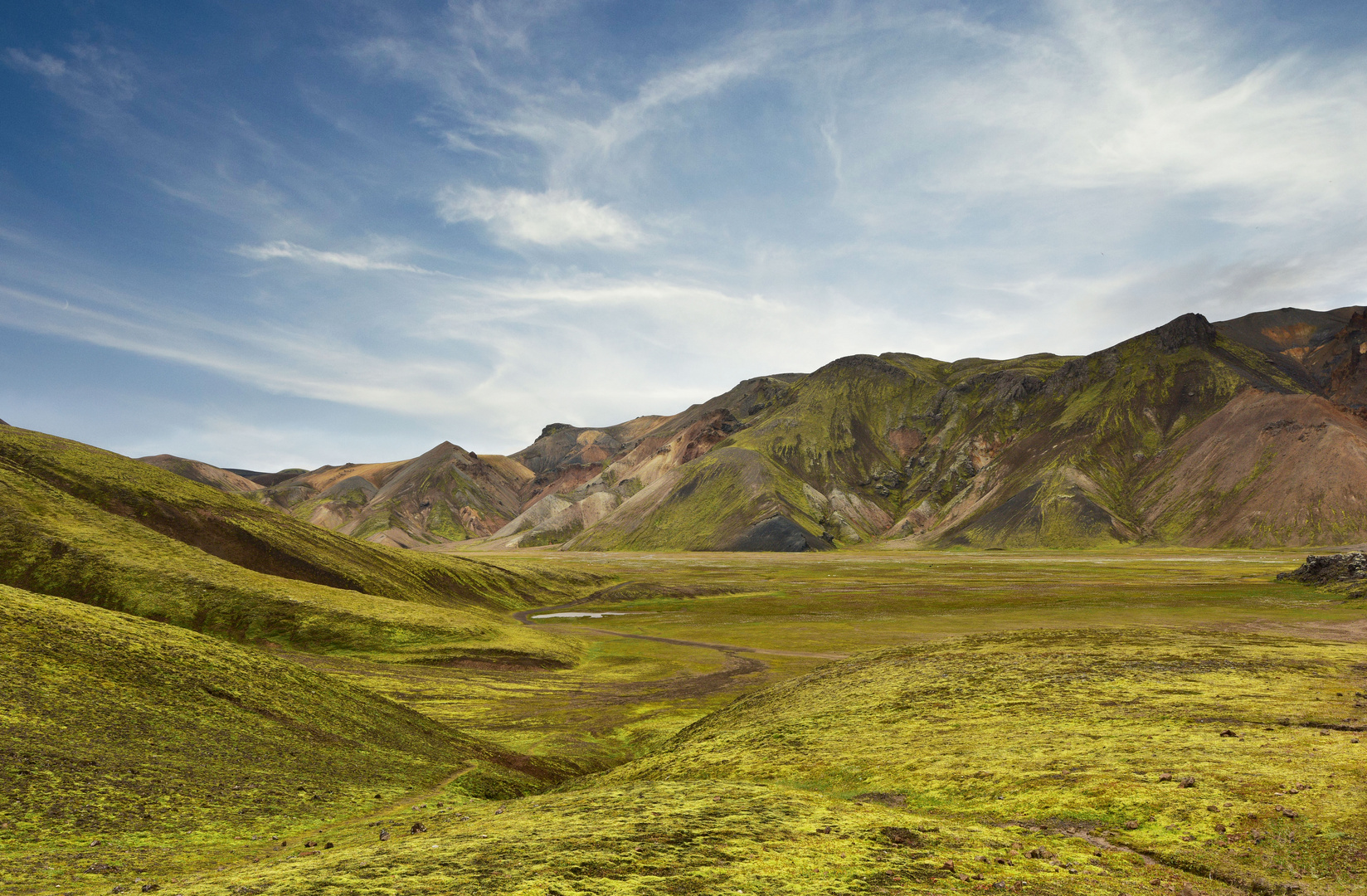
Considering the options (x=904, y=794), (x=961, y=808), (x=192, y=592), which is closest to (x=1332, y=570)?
(x=904, y=794)

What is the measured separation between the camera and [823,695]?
3281 cm

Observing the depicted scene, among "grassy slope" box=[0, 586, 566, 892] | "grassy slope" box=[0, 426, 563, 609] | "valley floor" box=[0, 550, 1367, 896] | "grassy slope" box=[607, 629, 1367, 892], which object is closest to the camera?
"valley floor" box=[0, 550, 1367, 896]

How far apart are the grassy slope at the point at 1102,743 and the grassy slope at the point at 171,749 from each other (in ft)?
30.7

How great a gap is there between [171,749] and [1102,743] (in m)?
27.9

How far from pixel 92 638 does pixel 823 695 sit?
30230 millimetres

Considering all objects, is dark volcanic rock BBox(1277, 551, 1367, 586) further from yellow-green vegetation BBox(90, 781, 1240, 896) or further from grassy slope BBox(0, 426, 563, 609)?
grassy slope BBox(0, 426, 563, 609)

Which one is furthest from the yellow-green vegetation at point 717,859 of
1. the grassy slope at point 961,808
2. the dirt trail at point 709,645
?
the dirt trail at point 709,645

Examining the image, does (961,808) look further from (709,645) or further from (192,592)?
(192,592)

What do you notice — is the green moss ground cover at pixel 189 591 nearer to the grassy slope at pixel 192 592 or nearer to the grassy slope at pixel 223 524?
the grassy slope at pixel 192 592

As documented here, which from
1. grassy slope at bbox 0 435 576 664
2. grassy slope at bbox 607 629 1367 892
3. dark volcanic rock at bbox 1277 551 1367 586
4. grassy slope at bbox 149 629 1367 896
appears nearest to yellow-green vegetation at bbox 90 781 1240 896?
grassy slope at bbox 149 629 1367 896

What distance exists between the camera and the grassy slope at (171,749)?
1515cm

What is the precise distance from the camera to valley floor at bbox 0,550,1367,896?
11625mm

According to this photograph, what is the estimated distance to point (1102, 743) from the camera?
1944 centimetres

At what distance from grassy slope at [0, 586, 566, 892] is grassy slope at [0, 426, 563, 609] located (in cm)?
6515
